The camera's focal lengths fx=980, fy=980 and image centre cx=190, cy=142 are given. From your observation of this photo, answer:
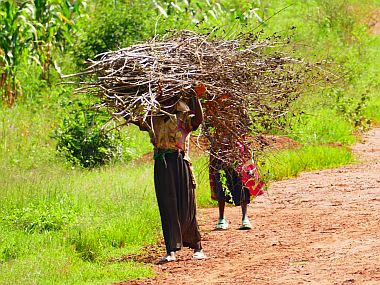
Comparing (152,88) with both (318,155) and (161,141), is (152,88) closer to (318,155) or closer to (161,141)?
(161,141)

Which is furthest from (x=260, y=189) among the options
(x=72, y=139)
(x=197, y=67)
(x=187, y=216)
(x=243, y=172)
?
(x=72, y=139)

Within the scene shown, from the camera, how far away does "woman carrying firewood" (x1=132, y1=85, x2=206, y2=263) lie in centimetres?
810

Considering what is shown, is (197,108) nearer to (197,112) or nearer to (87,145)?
(197,112)

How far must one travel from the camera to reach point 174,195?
8.28 m

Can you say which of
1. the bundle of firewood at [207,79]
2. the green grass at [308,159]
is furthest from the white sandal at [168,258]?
the green grass at [308,159]

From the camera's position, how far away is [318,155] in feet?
47.6

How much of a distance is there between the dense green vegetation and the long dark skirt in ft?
1.29

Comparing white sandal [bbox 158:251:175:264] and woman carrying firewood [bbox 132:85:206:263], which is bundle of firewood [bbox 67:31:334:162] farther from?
white sandal [bbox 158:251:175:264]

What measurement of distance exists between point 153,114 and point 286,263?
1.66 metres

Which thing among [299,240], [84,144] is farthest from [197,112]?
[84,144]

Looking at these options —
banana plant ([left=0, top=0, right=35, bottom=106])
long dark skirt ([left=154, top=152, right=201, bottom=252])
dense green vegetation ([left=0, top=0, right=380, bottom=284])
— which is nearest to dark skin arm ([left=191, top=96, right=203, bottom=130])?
long dark skirt ([left=154, top=152, right=201, bottom=252])

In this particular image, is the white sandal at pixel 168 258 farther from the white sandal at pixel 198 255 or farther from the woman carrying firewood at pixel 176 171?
the white sandal at pixel 198 255

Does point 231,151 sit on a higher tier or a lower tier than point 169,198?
higher

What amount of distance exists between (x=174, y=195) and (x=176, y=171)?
0.67ft
